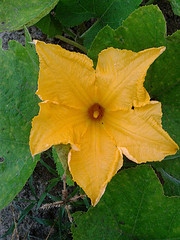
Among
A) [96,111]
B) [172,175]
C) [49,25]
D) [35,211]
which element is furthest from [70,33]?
[35,211]

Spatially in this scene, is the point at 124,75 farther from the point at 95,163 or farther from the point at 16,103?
the point at 16,103

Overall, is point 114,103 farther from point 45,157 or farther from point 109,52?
point 45,157

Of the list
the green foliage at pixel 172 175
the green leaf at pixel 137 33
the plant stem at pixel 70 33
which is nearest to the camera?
the green leaf at pixel 137 33

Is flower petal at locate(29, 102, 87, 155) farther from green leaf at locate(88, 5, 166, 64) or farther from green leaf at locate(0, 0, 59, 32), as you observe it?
green leaf at locate(0, 0, 59, 32)


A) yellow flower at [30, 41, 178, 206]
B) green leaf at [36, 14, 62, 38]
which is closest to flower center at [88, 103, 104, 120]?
yellow flower at [30, 41, 178, 206]

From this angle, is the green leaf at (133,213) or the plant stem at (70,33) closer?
the green leaf at (133,213)

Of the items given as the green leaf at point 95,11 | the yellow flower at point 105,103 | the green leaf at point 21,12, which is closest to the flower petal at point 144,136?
the yellow flower at point 105,103

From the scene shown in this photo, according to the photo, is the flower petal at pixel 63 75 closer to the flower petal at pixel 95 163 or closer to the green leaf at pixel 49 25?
the flower petal at pixel 95 163
